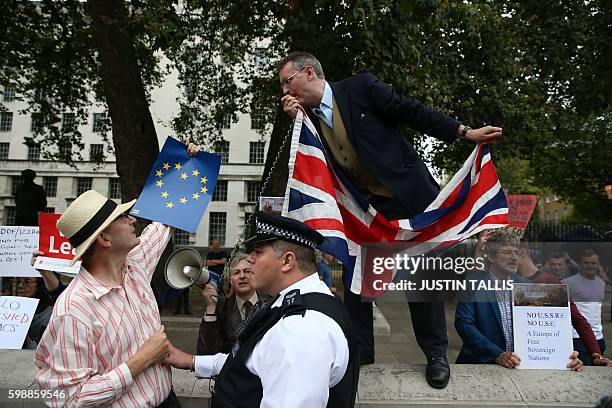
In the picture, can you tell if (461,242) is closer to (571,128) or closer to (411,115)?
(411,115)

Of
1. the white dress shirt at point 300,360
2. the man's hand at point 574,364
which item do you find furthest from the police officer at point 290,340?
the man's hand at point 574,364

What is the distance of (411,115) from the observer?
3125mm

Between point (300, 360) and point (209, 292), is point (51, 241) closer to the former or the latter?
point (209, 292)

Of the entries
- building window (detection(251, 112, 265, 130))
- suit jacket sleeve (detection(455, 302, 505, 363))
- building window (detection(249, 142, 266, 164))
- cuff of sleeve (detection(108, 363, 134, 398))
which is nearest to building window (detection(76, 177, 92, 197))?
building window (detection(249, 142, 266, 164))

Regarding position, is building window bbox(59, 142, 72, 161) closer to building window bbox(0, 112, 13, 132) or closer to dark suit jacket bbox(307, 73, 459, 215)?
dark suit jacket bbox(307, 73, 459, 215)

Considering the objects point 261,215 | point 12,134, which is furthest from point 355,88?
point 12,134

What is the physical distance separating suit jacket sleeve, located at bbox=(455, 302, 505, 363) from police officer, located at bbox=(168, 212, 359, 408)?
188cm

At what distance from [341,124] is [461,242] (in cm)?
115

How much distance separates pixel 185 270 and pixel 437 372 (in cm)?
171

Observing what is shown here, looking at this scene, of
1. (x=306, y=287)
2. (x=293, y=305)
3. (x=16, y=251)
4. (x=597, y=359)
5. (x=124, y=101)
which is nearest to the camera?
(x=293, y=305)

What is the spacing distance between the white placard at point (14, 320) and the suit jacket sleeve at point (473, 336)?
3349 millimetres

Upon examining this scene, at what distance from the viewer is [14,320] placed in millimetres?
3850

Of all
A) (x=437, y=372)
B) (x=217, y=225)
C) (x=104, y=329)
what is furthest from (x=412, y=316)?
(x=217, y=225)

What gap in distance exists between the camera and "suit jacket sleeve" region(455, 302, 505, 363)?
137 inches
